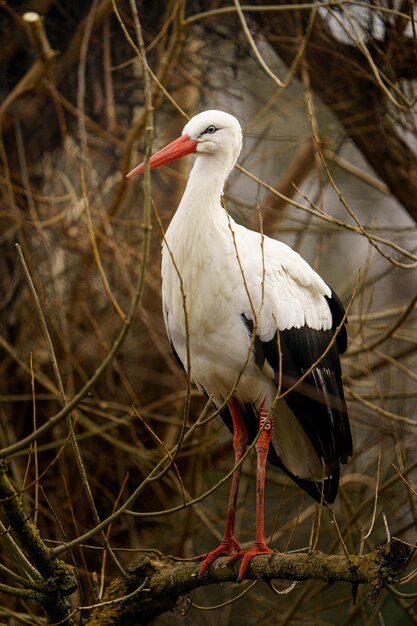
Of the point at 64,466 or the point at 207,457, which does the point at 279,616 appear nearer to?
the point at 207,457

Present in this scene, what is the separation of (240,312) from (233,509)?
854mm

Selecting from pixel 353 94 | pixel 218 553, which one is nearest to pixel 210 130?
pixel 218 553

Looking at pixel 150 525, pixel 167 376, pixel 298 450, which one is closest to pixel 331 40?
pixel 167 376

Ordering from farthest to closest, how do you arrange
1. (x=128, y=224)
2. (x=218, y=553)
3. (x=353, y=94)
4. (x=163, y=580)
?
(x=353, y=94) → (x=128, y=224) → (x=218, y=553) → (x=163, y=580)

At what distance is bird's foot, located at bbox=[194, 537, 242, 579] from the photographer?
329cm

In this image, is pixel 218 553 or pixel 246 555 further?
pixel 218 553

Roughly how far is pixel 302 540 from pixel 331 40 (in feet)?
11.7

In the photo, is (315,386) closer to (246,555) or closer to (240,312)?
(240,312)

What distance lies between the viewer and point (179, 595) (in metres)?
3.26

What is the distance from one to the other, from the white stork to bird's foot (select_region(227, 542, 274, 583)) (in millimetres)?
17

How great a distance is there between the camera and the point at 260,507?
3.67 m

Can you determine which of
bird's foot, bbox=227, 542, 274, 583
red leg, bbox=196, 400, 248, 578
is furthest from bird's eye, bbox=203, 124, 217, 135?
bird's foot, bbox=227, 542, 274, 583

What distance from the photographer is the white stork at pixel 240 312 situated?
140 inches

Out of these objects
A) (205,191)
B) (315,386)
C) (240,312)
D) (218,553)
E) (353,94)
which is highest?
(353,94)
